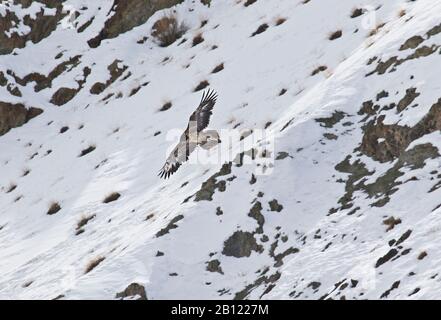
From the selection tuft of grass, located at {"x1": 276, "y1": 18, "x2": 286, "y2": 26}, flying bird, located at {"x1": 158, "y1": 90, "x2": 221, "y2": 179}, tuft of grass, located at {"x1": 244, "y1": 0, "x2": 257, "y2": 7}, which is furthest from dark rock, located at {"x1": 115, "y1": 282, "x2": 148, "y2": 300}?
tuft of grass, located at {"x1": 244, "y1": 0, "x2": 257, "y2": 7}

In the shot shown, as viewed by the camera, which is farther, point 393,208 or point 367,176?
point 367,176

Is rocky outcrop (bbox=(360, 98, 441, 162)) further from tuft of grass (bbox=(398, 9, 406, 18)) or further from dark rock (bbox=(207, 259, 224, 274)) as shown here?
tuft of grass (bbox=(398, 9, 406, 18))

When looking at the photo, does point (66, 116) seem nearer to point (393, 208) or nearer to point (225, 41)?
point (225, 41)

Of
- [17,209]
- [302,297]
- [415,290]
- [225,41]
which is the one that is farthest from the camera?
[225,41]

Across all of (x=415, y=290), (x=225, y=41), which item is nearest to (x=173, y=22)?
(x=225, y=41)

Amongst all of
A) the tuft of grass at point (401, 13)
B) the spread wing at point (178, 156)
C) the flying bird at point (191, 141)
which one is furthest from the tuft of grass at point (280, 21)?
the spread wing at point (178, 156)
